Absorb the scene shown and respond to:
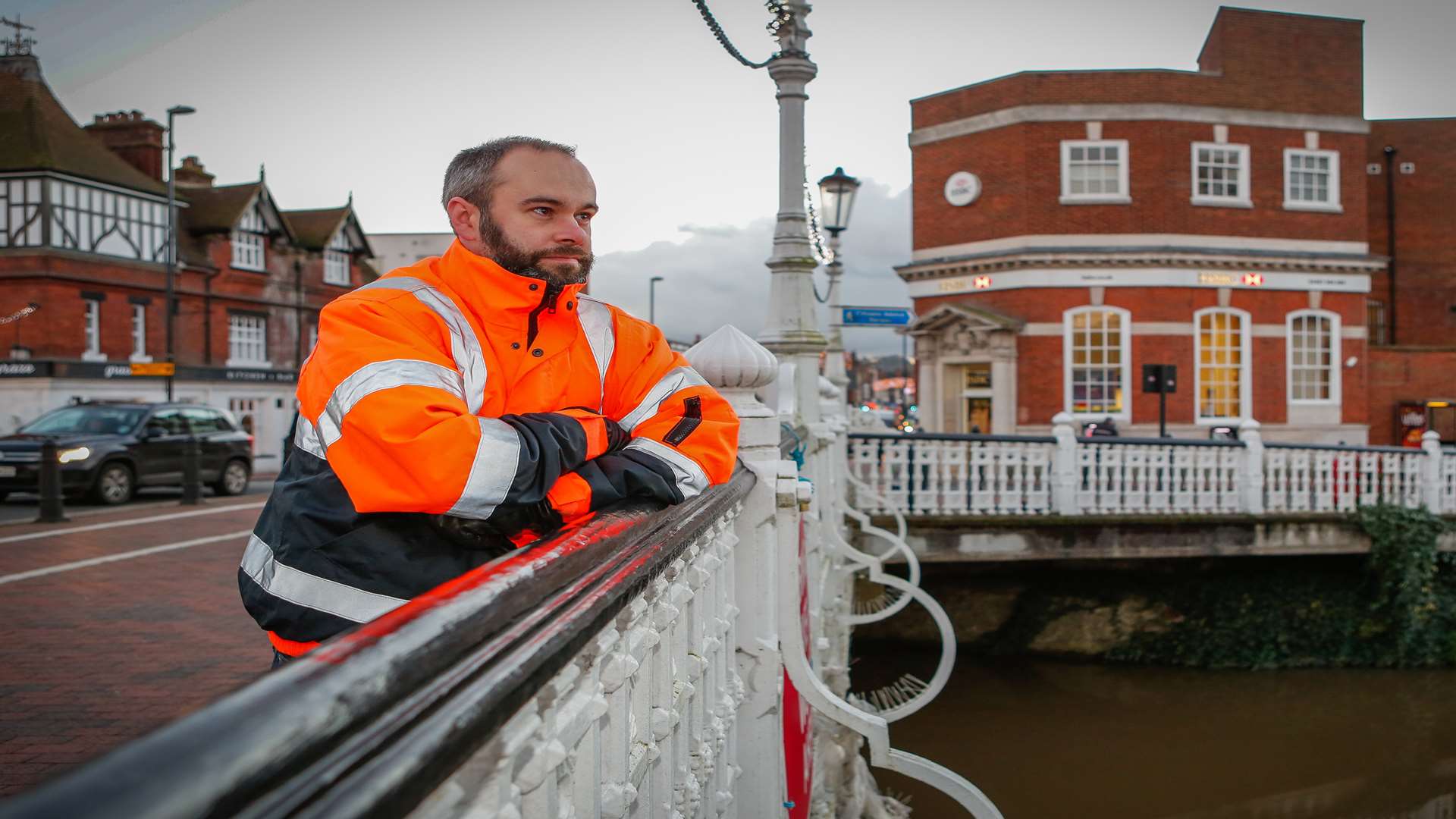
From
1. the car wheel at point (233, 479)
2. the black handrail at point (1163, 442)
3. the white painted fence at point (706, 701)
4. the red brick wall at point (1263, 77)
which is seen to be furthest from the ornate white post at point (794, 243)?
the red brick wall at point (1263, 77)

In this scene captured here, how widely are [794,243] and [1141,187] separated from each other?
1969 centimetres

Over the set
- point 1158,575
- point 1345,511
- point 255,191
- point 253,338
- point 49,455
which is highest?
point 255,191

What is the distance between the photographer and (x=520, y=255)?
7.30 ft

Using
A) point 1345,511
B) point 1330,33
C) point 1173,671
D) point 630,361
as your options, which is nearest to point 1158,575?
point 1173,671

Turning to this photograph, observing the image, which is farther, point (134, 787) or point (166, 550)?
point (166, 550)

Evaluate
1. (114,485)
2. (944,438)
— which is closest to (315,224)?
(114,485)

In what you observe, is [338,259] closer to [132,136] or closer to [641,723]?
[132,136]

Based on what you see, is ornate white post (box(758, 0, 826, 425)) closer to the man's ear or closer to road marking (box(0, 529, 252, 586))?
the man's ear

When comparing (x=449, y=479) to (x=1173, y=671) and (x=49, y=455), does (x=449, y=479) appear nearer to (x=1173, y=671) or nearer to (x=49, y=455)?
(x=49, y=455)

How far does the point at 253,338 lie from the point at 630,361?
36110 millimetres

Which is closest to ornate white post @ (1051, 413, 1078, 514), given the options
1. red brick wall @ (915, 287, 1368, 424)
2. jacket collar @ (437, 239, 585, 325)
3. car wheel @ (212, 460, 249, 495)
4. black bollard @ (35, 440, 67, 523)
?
jacket collar @ (437, 239, 585, 325)

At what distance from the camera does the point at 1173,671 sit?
12.8m

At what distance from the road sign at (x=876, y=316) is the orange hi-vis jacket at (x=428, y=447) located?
8.85 metres

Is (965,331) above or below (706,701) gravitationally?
above
